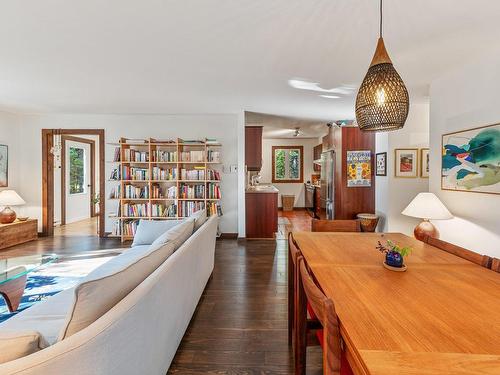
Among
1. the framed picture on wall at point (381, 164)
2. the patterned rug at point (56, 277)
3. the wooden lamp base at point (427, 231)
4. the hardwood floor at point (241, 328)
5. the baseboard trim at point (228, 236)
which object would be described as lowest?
the hardwood floor at point (241, 328)

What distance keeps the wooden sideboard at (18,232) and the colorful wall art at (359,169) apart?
18.8 feet

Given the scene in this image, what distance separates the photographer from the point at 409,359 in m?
0.75

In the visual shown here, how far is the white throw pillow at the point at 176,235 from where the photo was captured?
6.57 ft

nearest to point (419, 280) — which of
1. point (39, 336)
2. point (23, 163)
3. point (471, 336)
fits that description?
point (471, 336)

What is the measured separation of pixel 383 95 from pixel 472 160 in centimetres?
200

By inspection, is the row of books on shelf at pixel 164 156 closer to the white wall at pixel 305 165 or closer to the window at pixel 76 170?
the window at pixel 76 170

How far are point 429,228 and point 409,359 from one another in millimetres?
3070

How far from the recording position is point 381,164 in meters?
4.63

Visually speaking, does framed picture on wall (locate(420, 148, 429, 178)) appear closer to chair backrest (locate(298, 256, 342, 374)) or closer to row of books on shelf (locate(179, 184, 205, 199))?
row of books on shelf (locate(179, 184, 205, 199))

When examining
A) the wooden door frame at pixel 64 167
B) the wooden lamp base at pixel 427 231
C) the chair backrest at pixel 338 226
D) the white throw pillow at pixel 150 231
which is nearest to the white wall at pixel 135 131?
the wooden door frame at pixel 64 167

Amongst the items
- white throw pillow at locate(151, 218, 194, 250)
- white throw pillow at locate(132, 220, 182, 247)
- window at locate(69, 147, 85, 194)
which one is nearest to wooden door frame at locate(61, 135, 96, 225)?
window at locate(69, 147, 85, 194)

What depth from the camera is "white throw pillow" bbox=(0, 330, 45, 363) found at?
763 mm

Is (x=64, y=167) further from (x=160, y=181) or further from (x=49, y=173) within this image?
(x=160, y=181)

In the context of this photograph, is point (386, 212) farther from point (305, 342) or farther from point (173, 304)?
point (173, 304)
